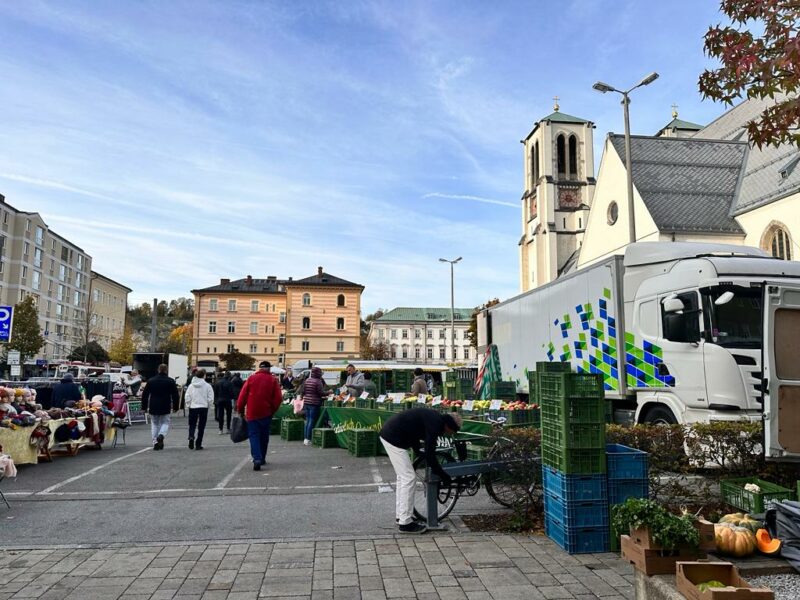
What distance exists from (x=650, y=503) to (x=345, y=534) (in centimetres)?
320

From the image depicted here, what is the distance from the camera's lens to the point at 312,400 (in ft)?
47.3

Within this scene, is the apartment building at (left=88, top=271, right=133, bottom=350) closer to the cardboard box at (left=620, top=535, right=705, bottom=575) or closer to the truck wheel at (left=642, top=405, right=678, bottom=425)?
the truck wheel at (left=642, top=405, right=678, bottom=425)

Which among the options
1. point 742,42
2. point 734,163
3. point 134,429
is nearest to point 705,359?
point 742,42

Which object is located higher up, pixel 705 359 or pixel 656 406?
pixel 705 359

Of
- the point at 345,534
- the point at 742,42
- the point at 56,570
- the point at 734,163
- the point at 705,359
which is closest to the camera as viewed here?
the point at 56,570

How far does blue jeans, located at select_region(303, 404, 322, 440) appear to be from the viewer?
1429 centimetres

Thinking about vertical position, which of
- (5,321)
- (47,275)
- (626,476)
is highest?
(47,275)

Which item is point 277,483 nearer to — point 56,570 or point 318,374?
point 56,570

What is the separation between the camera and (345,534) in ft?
20.7

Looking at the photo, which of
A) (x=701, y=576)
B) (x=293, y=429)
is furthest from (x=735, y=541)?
(x=293, y=429)

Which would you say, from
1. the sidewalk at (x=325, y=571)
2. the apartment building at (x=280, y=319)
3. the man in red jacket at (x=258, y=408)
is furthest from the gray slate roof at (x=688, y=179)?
the apartment building at (x=280, y=319)

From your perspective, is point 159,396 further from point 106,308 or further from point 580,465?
point 106,308

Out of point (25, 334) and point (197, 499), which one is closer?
point (197, 499)

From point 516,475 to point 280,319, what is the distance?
84383 millimetres
